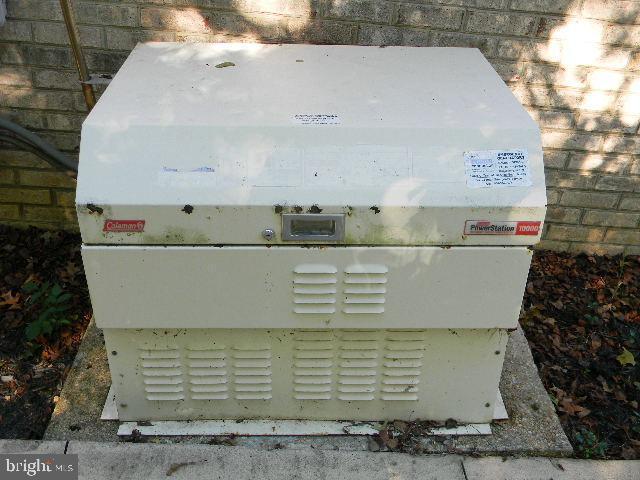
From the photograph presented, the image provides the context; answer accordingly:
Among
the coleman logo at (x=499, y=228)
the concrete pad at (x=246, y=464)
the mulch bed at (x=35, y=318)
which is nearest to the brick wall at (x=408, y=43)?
the mulch bed at (x=35, y=318)

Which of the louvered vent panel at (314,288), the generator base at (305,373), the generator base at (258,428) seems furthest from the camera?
the generator base at (258,428)

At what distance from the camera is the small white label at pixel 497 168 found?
2.14 metres

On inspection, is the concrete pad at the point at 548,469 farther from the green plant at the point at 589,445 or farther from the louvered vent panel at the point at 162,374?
the louvered vent panel at the point at 162,374

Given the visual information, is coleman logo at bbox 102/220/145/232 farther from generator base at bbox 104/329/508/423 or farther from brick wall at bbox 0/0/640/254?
brick wall at bbox 0/0/640/254

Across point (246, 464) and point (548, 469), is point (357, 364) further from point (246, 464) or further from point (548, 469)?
point (548, 469)

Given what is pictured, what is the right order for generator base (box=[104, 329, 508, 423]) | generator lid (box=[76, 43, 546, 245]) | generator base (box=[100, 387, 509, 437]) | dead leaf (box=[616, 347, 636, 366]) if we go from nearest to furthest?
generator lid (box=[76, 43, 546, 245]) → generator base (box=[104, 329, 508, 423]) → generator base (box=[100, 387, 509, 437]) → dead leaf (box=[616, 347, 636, 366])

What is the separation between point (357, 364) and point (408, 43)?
5.52ft

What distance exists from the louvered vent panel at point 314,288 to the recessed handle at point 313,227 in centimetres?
11

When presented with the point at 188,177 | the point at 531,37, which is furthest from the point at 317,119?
the point at 531,37

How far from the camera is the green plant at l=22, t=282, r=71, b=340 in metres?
3.14

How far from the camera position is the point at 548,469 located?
261 centimetres

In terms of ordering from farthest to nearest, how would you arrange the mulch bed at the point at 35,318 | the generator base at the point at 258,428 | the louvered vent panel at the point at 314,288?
1. the mulch bed at the point at 35,318
2. the generator base at the point at 258,428
3. the louvered vent panel at the point at 314,288

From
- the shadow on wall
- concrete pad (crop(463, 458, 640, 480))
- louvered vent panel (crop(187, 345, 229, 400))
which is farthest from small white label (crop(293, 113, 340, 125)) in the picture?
concrete pad (crop(463, 458, 640, 480))

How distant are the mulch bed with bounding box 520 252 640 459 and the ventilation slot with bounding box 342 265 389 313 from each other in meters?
1.26
